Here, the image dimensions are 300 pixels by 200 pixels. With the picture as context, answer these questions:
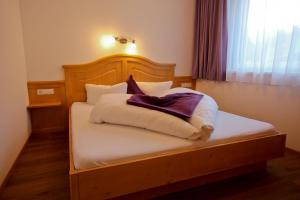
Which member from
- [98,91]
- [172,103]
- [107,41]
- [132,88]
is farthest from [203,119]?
Answer: [107,41]

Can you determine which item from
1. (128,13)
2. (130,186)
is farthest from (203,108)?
(128,13)

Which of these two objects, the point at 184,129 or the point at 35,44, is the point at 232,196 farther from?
the point at 35,44

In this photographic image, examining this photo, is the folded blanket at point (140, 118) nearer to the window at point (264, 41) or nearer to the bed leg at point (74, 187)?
the bed leg at point (74, 187)

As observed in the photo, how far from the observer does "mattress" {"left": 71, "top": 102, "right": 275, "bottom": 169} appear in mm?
1355

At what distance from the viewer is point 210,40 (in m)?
3.27

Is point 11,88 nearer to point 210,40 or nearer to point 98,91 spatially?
point 98,91

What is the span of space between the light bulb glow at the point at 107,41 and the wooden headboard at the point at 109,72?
7.5 inches

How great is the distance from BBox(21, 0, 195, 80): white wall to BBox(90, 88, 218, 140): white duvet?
1.43 metres

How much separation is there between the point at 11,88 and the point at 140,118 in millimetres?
1476

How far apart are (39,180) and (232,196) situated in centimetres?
167

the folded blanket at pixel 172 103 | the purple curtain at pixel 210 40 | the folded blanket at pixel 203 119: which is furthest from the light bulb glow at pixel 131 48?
the folded blanket at pixel 203 119

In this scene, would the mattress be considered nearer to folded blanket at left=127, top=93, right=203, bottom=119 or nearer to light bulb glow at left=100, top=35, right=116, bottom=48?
folded blanket at left=127, top=93, right=203, bottom=119

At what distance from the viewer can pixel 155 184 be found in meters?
1.47

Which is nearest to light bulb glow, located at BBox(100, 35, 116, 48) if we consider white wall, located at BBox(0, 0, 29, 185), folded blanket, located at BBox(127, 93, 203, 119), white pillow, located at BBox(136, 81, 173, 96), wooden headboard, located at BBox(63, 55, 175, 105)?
wooden headboard, located at BBox(63, 55, 175, 105)
